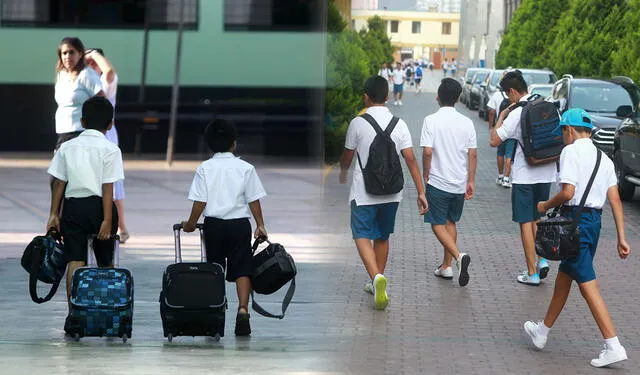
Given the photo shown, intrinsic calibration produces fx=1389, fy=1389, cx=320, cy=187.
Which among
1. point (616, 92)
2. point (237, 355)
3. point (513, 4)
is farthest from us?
point (513, 4)

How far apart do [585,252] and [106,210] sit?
9.23ft

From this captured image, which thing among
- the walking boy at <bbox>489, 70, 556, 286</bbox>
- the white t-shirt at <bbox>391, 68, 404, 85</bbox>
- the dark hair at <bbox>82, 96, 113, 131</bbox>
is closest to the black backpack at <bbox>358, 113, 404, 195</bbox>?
the walking boy at <bbox>489, 70, 556, 286</bbox>

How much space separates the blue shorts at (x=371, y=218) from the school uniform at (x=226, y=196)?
1678 millimetres

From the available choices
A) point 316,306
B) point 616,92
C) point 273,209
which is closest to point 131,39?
point 616,92

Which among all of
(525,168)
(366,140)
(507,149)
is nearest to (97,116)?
(366,140)

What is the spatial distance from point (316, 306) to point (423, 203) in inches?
45.9

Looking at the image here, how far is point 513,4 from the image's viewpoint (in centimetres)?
8081

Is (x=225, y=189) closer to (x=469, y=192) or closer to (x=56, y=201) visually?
(x=56, y=201)

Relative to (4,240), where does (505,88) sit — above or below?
above

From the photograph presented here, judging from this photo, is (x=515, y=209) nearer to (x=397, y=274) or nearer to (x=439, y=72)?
(x=397, y=274)

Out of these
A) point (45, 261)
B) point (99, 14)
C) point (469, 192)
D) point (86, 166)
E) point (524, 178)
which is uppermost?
point (99, 14)

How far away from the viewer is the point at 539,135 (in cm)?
1061

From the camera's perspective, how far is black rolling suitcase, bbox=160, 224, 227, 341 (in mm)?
7723

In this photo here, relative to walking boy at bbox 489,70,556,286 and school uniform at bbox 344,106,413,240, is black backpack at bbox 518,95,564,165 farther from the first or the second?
school uniform at bbox 344,106,413,240
